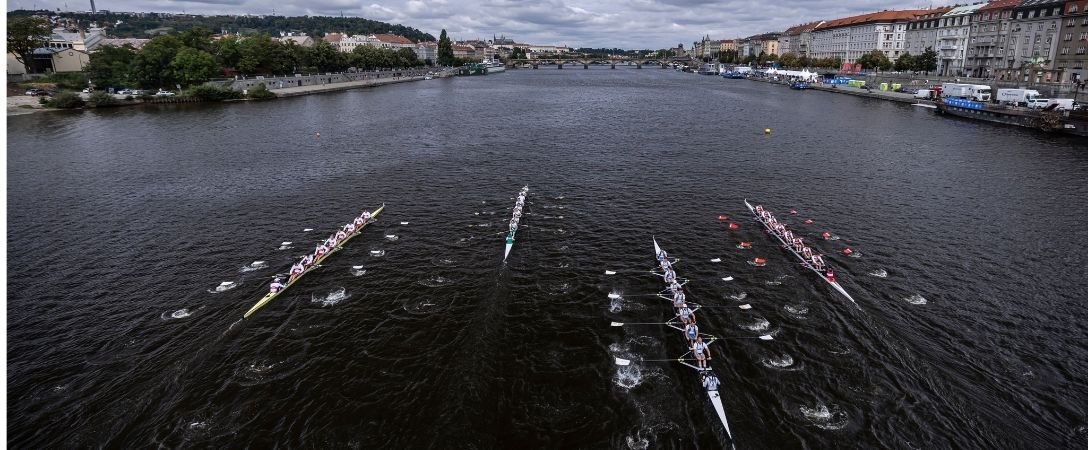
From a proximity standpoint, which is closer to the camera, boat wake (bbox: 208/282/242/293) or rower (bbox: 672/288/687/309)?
→ rower (bbox: 672/288/687/309)

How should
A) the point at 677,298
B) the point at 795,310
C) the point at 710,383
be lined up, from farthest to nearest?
the point at 795,310 → the point at 677,298 → the point at 710,383

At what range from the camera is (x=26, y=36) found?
16350cm

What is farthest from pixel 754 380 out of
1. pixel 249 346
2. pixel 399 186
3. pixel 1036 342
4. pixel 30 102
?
pixel 30 102

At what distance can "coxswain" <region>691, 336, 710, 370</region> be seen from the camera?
32781mm

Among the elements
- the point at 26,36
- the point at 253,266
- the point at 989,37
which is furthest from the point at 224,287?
the point at 989,37

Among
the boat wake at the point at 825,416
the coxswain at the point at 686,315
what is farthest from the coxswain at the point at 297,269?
the boat wake at the point at 825,416

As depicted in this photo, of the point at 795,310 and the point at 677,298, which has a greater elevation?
the point at 677,298

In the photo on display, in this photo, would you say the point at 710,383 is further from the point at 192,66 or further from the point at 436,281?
the point at 192,66

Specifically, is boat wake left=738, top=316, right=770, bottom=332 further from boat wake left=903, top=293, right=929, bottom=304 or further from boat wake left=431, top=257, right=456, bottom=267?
boat wake left=431, top=257, right=456, bottom=267

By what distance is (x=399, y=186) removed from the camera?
234 feet

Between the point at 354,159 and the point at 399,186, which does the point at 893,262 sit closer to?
the point at 399,186

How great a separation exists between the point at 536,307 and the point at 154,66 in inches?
6980

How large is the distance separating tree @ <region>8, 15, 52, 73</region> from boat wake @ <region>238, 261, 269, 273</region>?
576 feet

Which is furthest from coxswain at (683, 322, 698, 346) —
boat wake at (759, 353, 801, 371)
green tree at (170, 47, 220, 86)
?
green tree at (170, 47, 220, 86)
